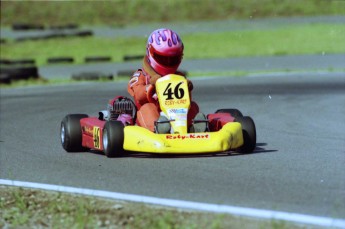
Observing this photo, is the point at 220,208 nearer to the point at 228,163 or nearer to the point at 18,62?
the point at 228,163

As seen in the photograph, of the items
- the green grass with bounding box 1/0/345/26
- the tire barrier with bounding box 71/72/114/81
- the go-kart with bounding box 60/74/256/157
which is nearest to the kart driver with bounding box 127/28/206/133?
the go-kart with bounding box 60/74/256/157

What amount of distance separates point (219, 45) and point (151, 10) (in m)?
14.2

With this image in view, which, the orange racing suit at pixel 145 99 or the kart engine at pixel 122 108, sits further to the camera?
the kart engine at pixel 122 108

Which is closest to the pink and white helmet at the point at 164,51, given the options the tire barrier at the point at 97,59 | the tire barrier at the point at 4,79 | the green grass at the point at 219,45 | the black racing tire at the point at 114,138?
the black racing tire at the point at 114,138

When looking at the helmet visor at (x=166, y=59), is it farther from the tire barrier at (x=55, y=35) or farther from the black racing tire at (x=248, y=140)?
the tire barrier at (x=55, y=35)

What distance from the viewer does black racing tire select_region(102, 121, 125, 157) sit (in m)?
8.04

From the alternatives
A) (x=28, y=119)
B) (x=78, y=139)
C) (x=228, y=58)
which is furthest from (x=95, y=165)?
(x=228, y=58)

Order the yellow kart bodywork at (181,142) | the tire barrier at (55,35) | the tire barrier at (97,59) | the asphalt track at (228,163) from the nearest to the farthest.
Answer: the asphalt track at (228,163) < the yellow kart bodywork at (181,142) < the tire barrier at (97,59) < the tire barrier at (55,35)

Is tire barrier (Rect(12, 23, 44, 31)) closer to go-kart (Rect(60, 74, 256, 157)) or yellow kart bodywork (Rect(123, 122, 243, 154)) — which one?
go-kart (Rect(60, 74, 256, 157))

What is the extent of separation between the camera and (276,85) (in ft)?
58.4

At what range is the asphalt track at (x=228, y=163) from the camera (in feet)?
19.8

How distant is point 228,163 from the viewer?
758cm

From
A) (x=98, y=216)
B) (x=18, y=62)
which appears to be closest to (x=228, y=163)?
(x=98, y=216)

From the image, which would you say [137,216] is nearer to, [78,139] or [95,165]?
[95,165]
